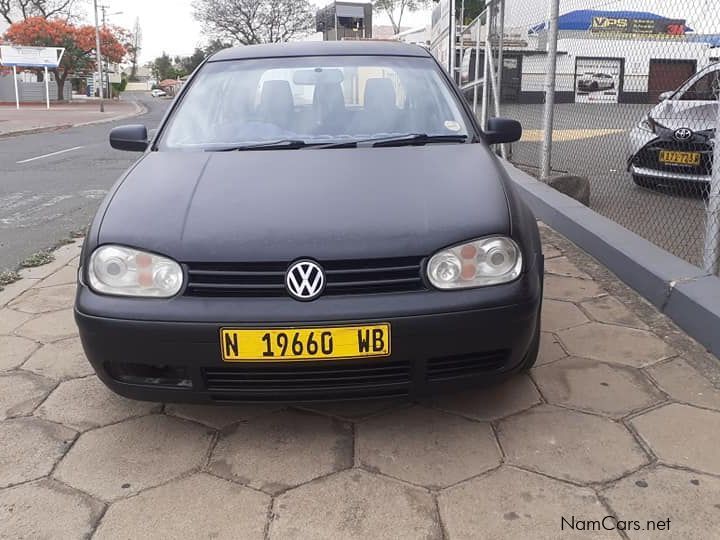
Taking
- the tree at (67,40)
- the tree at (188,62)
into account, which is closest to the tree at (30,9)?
the tree at (67,40)

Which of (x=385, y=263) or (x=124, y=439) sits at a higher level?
(x=385, y=263)

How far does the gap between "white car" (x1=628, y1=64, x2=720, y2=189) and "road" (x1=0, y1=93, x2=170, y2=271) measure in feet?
17.8

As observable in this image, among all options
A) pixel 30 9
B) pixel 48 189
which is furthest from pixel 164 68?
pixel 48 189

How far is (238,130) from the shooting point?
3189 millimetres

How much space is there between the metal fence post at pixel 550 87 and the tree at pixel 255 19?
48.3 metres

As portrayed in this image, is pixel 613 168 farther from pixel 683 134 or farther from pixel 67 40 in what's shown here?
pixel 67 40

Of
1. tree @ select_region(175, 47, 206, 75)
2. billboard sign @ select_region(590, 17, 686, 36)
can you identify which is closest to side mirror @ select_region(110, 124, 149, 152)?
billboard sign @ select_region(590, 17, 686, 36)

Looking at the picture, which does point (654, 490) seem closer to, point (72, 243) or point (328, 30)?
point (72, 243)

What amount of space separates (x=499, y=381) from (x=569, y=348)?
0.94 meters

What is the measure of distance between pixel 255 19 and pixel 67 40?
1402cm

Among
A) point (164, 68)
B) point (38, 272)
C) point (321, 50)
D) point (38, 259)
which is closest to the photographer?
point (321, 50)

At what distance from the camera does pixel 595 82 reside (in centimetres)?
614

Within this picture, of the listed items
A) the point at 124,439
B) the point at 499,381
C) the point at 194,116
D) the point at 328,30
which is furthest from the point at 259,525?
the point at 328,30

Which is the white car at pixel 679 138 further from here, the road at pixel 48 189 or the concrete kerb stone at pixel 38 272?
the road at pixel 48 189
